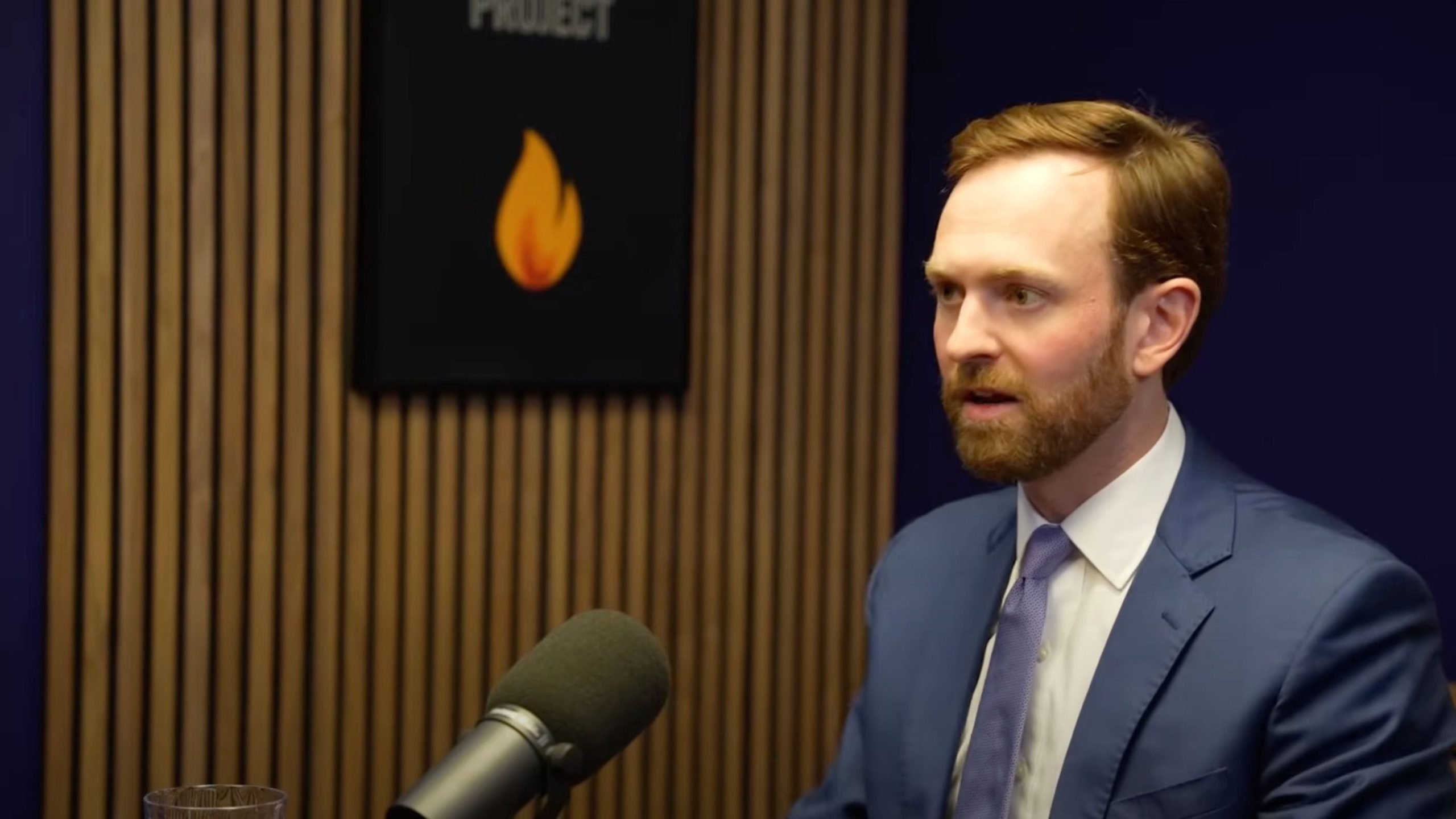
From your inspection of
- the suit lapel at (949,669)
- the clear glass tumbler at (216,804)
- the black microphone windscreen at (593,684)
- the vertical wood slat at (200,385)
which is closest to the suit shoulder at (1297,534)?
the suit lapel at (949,669)

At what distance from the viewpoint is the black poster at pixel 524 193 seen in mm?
3244

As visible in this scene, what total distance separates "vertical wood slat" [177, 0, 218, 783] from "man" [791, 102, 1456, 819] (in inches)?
65.3

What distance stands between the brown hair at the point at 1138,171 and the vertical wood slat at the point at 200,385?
1.69m

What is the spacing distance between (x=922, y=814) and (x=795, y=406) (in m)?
1.88

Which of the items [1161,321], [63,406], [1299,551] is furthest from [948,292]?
[63,406]

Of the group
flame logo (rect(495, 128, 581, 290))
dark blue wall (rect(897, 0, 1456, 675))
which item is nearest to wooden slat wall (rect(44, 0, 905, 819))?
flame logo (rect(495, 128, 581, 290))

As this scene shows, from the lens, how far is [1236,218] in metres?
3.19

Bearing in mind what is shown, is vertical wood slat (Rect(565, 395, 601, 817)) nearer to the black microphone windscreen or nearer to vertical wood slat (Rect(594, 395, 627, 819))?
vertical wood slat (Rect(594, 395, 627, 819))

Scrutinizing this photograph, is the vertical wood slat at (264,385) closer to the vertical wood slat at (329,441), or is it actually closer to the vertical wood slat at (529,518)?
the vertical wood slat at (329,441)

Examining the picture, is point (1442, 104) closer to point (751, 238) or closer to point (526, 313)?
point (751, 238)

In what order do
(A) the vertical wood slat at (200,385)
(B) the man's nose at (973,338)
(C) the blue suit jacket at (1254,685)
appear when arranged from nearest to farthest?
1. (C) the blue suit jacket at (1254,685)
2. (B) the man's nose at (973,338)
3. (A) the vertical wood slat at (200,385)

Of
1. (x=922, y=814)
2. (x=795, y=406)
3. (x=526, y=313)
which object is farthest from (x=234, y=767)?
(x=922, y=814)

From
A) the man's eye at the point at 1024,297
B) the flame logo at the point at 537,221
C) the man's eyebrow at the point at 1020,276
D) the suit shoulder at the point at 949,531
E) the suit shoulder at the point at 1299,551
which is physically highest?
the flame logo at the point at 537,221

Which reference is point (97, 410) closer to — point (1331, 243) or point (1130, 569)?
point (1130, 569)
